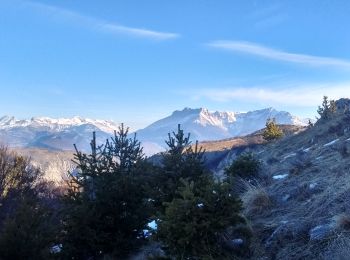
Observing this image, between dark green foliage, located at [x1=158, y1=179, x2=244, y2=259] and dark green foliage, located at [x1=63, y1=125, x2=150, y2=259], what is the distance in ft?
12.6

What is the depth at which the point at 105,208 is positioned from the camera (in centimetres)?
1064

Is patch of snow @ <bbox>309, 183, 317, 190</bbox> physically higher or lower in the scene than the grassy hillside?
higher

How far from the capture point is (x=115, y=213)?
35.5 feet

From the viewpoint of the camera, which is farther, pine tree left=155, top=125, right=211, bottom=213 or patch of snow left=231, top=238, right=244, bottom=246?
pine tree left=155, top=125, right=211, bottom=213

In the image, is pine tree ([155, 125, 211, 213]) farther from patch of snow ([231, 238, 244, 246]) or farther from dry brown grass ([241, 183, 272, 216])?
patch of snow ([231, 238, 244, 246])

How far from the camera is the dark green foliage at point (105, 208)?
1016 cm

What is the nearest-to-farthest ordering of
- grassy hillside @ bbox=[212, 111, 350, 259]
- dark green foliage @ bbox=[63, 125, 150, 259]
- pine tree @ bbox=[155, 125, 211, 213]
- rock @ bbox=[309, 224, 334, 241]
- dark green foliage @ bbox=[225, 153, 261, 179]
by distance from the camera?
grassy hillside @ bbox=[212, 111, 350, 259] → rock @ bbox=[309, 224, 334, 241] → dark green foliage @ bbox=[63, 125, 150, 259] → pine tree @ bbox=[155, 125, 211, 213] → dark green foliage @ bbox=[225, 153, 261, 179]

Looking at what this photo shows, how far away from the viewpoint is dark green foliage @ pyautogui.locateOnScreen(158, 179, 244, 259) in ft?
21.3

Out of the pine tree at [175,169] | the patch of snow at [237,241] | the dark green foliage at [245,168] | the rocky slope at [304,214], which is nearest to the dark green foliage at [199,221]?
the patch of snow at [237,241]

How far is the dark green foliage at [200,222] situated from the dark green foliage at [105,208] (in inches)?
151

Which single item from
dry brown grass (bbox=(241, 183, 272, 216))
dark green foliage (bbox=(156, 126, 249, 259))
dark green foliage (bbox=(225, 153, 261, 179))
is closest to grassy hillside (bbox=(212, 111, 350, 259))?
dry brown grass (bbox=(241, 183, 272, 216))

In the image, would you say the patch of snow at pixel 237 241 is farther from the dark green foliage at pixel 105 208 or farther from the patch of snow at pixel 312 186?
the dark green foliage at pixel 105 208

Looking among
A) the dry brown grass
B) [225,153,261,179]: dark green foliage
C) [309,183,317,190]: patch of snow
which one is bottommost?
the dry brown grass

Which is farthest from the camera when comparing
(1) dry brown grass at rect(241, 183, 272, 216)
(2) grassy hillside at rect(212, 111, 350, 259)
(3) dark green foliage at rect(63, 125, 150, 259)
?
(3) dark green foliage at rect(63, 125, 150, 259)
